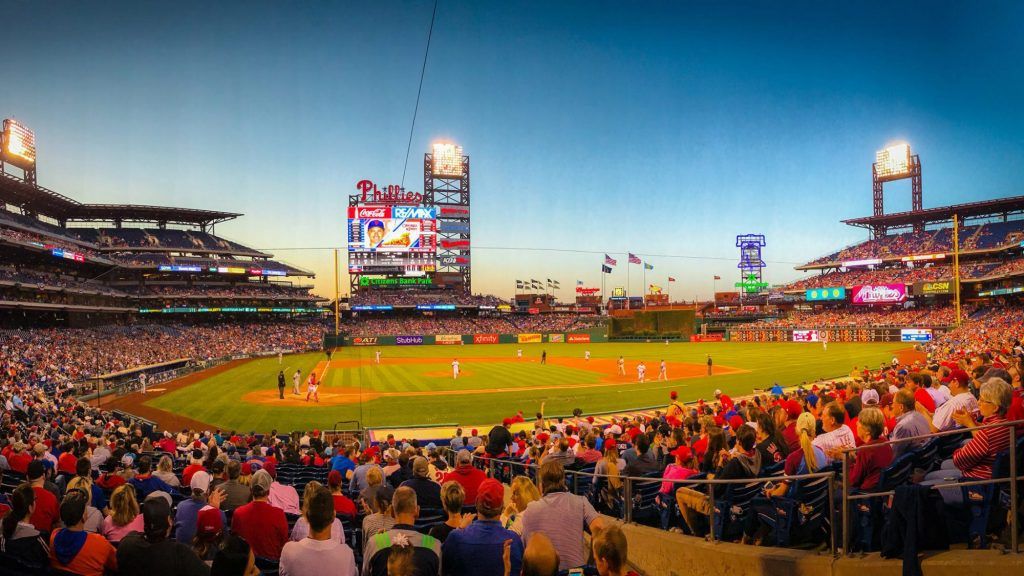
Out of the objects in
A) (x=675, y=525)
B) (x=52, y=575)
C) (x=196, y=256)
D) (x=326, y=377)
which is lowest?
(x=326, y=377)

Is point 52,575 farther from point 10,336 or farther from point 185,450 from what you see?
point 10,336

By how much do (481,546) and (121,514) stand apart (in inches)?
139

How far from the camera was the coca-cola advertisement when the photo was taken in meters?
70.7

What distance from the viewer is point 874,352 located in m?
49.9

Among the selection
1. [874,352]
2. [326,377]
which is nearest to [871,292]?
[874,352]

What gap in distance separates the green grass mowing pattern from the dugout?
2142cm

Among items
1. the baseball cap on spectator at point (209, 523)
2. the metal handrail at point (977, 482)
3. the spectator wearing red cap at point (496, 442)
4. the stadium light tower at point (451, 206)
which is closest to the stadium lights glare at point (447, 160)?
the stadium light tower at point (451, 206)

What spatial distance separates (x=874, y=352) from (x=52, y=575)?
190 feet

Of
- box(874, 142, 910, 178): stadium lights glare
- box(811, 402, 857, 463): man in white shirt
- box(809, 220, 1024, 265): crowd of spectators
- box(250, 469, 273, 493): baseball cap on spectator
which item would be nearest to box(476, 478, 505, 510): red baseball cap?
box(250, 469, 273, 493): baseball cap on spectator

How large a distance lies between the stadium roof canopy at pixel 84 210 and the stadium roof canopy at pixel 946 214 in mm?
95930

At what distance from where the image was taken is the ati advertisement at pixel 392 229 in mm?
81438

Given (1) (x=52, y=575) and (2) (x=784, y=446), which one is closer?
(1) (x=52, y=575)

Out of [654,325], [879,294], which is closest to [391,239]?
[654,325]

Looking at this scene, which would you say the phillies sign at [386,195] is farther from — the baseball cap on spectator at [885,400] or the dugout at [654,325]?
the baseball cap on spectator at [885,400]
